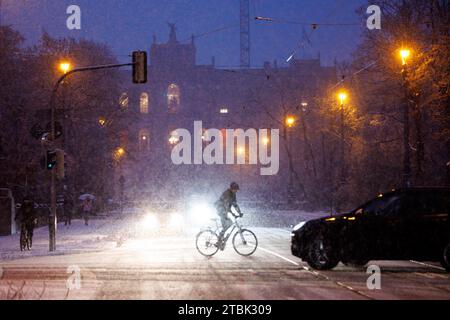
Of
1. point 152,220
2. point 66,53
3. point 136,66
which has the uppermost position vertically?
point 66,53

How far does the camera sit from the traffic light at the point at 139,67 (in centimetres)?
2305

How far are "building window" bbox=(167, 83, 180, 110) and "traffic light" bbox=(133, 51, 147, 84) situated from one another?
74.0m

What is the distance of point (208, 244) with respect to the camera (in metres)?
18.8

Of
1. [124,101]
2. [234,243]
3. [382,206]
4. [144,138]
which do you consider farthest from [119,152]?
[382,206]

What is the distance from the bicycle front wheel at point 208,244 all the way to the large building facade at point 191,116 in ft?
193

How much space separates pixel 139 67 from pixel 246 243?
780 centimetres

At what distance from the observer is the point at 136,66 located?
2325 cm

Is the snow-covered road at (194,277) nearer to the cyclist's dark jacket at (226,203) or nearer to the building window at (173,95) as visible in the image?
the cyclist's dark jacket at (226,203)

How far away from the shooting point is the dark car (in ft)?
48.6

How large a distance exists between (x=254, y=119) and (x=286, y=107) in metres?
13.5

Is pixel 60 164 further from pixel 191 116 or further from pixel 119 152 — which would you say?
pixel 191 116
